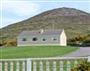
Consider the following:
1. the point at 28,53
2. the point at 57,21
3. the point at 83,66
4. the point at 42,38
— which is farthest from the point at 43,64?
the point at 57,21

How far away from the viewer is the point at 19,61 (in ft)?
23.5

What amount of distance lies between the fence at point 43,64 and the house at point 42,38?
165 ft

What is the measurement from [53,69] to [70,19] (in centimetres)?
8074

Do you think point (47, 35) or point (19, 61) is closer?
point (19, 61)

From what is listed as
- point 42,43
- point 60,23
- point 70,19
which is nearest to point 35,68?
point 42,43

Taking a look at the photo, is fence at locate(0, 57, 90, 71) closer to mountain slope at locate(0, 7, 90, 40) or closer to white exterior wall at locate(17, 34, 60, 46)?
white exterior wall at locate(17, 34, 60, 46)

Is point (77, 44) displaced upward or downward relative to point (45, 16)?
downward

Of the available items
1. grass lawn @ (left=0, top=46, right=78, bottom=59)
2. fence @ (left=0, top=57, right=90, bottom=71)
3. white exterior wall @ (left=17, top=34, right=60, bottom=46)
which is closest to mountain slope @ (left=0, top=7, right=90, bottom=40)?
white exterior wall @ (left=17, top=34, right=60, bottom=46)

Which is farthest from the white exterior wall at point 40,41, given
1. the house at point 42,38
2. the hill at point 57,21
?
the hill at point 57,21

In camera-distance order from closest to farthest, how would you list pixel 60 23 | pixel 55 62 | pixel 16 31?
pixel 55 62, pixel 16 31, pixel 60 23

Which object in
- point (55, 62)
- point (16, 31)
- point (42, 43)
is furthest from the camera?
point (16, 31)

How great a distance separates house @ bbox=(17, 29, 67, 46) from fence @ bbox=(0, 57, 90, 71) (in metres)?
50.4

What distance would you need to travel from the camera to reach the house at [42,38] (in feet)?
193

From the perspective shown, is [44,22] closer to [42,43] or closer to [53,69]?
[42,43]
